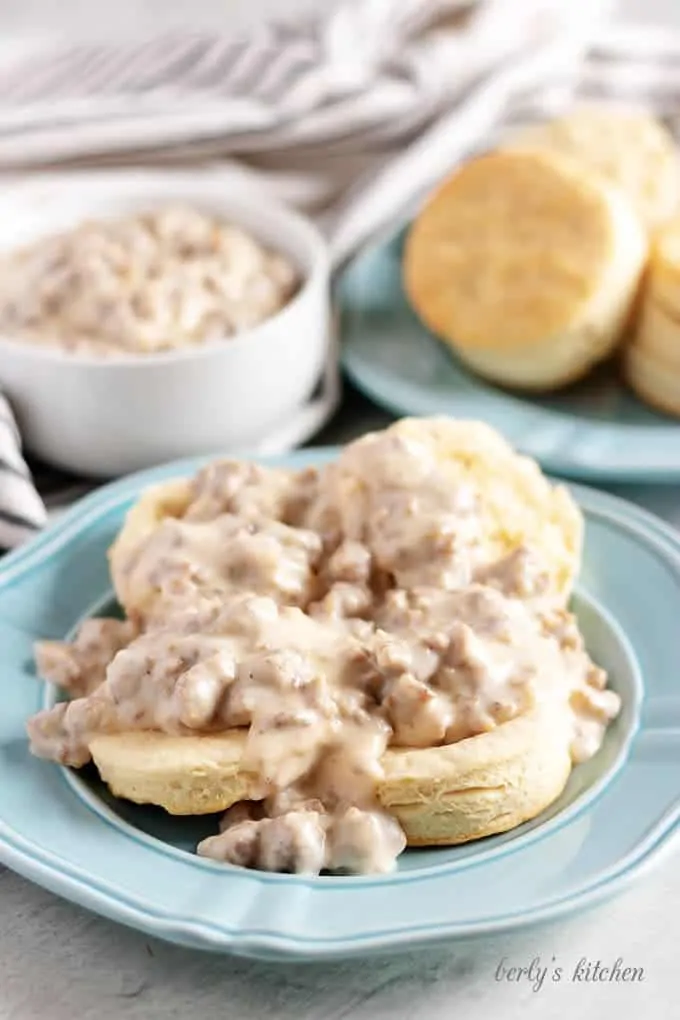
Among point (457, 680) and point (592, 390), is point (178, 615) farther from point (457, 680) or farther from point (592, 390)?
point (592, 390)

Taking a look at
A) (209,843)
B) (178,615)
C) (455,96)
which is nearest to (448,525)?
(178,615)

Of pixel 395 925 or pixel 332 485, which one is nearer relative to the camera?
pixel 395 925

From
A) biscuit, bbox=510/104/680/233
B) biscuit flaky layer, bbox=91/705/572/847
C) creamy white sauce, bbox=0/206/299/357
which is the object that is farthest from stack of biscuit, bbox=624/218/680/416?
biscuit flaky layer, bbox=91/705/572/847

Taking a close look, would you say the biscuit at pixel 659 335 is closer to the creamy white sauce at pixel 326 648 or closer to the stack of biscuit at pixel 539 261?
the stack of biscuit at pixel 539 261

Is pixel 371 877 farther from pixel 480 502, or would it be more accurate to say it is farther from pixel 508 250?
pixel 508 250

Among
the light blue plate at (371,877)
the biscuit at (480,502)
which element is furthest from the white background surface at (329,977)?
the biscuit at (480,502)

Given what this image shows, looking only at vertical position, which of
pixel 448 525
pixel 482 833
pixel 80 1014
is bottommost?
pixel 80 1014
